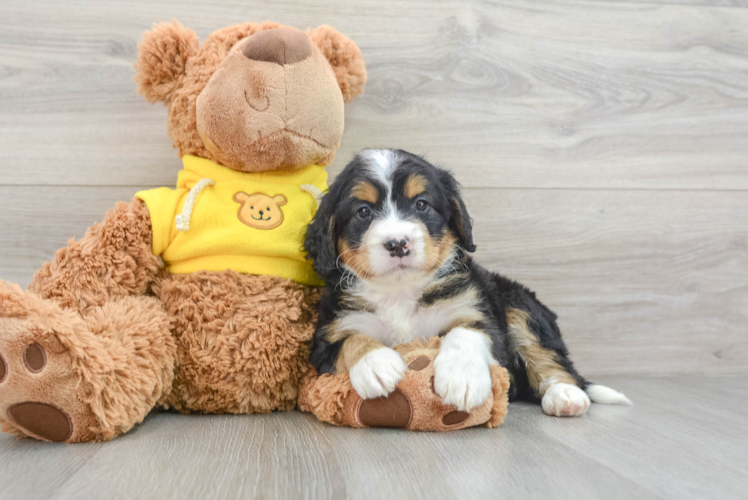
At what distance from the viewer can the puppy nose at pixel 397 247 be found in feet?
5.48

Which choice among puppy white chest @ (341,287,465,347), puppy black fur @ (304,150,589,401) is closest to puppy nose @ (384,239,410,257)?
puppy black fur @ (304,150,589,401)

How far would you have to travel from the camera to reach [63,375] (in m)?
1.44

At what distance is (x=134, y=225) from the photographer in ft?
6.04

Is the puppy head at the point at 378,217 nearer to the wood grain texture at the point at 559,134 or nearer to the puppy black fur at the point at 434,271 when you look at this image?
the puppy black fur at the point at 434,271

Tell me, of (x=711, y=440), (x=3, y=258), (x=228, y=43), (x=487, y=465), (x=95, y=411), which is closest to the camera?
(x=487, y=465)

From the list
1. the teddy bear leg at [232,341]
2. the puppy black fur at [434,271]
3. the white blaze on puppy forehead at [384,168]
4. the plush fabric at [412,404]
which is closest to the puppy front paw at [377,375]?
the plush fabric at [412,404]

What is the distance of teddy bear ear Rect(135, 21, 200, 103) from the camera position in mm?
1936

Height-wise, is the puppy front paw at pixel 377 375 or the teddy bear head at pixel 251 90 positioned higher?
the teddy bear head at pixel 251 90

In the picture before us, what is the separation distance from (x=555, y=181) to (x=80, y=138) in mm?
2093

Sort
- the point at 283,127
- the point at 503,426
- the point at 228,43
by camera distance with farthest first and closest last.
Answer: the point at 228,43
the point at 283,127
the point at 503,426

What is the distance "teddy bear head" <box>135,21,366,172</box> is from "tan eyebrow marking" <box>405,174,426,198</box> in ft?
1.12

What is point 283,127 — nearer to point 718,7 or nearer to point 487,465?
point 487,465

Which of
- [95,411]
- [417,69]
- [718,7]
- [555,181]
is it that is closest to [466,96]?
[417,69]

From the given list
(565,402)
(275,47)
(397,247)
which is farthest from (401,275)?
(275,47)
